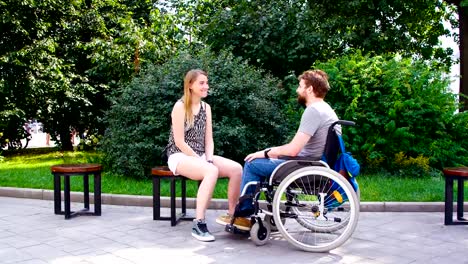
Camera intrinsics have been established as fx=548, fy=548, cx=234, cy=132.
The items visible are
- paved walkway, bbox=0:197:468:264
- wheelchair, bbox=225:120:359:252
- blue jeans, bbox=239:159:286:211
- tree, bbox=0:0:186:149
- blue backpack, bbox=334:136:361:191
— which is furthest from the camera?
tree, bbox=0:0:186:149

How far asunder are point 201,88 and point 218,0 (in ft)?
30.0

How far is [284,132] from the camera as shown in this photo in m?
9.27

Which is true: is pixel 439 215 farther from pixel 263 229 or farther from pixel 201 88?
pixel 201 88

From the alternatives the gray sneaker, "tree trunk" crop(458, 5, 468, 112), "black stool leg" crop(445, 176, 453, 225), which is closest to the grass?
"black stool leg" crop(445, 176, 453, 225)

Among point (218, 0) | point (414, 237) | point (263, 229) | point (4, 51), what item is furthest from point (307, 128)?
point (4, 51)

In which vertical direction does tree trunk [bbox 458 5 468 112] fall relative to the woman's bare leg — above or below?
above

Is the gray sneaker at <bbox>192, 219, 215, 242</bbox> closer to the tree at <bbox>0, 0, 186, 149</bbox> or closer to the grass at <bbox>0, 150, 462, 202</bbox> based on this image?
the grass at <bbox>0, 150, 462, 202</bbox>

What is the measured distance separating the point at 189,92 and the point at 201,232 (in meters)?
1.44

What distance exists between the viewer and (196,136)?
5.75m

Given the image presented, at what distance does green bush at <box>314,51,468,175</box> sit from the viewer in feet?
29.7

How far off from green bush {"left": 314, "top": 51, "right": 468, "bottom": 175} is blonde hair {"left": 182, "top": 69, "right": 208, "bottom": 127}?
410 cm

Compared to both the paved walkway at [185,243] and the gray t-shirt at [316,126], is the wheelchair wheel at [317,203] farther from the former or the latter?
the gray t-shirt at [316,126]

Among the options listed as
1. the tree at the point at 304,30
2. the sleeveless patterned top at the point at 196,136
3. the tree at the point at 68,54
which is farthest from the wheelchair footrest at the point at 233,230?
the tree at the point at 68,54

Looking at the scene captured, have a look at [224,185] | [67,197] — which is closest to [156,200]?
[67,197]
